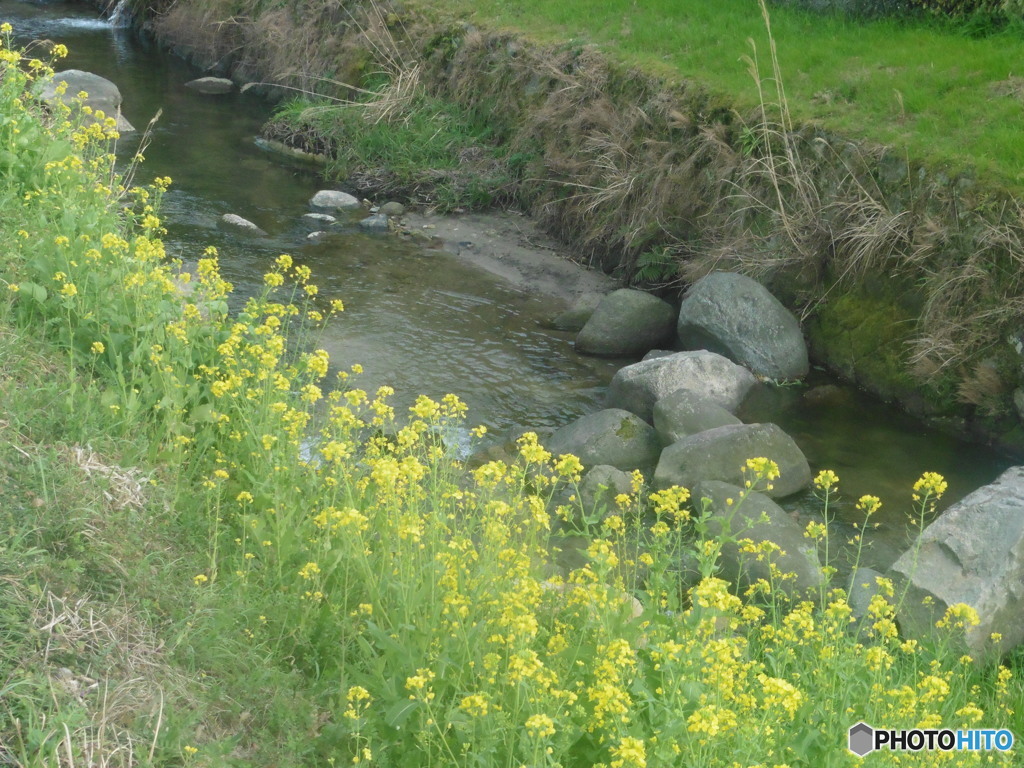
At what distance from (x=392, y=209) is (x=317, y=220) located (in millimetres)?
990

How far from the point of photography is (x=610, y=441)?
24.5ft

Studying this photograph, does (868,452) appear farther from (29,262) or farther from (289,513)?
(29,262)

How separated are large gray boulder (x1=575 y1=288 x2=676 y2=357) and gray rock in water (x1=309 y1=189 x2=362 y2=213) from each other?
4301 mm

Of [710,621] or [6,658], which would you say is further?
[710,621]

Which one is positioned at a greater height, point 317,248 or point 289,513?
point 289,513

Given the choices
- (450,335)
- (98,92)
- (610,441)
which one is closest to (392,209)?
(450,335)

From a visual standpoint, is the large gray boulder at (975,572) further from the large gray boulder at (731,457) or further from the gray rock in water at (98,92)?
the gray rock in water at (98,92)

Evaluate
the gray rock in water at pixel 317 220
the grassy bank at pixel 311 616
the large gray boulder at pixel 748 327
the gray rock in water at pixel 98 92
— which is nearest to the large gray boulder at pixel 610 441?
the large gray boulder at pixel 748 327

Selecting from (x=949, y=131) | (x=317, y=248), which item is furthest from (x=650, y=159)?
(x=317, y=248)

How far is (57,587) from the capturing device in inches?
135

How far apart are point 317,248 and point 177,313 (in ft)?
19.6

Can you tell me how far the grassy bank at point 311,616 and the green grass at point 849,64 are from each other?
507 centimetres

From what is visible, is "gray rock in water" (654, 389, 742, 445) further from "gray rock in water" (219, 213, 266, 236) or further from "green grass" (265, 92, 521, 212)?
"gray rock in water" (219, 213, 266, 236)

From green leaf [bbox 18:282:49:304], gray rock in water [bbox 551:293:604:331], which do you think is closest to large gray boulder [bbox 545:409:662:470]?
gray rock in water [bbox 551:293:604:331]
